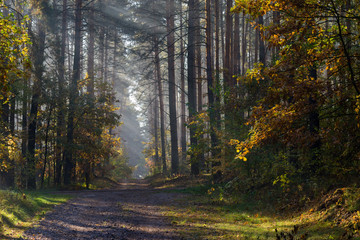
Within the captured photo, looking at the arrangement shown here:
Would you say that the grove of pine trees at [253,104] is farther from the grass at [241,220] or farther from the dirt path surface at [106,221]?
the dirt path surface at [106,221]

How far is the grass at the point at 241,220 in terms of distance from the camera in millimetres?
7316

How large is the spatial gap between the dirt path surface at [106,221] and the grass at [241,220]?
568 mm

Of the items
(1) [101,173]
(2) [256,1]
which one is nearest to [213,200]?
(2) [256,1]

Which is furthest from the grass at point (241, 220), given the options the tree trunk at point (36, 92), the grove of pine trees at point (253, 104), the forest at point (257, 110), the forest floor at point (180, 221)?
the tree trunk at point (36, 92)

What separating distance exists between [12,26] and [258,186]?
9.73 metres

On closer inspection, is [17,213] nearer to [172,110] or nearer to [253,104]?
[253,104]

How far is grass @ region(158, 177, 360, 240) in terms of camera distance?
24.0ft

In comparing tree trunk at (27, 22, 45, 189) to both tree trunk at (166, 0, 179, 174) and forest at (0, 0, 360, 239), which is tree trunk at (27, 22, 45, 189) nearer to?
forest at (0, 0, 360, 239)

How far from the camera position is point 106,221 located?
9922 millimetres

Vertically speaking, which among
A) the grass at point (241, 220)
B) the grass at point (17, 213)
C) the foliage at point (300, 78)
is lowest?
the grass at point (241, 220)

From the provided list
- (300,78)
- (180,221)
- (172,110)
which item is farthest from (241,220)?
(172,110)

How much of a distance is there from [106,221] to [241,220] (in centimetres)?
381

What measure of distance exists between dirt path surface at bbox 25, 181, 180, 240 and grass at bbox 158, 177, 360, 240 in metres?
0.57

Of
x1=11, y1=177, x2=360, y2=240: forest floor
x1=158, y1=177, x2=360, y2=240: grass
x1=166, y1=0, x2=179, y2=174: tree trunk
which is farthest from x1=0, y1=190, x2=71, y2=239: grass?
x1=166, y1=0, x2=179, y2=174: tree trunk
